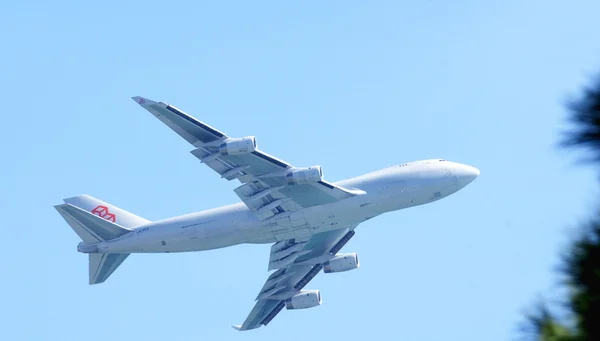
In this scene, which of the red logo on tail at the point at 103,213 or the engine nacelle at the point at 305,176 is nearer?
the engine nacelle at the point at 305,176

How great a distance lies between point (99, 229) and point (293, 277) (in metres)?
17.1

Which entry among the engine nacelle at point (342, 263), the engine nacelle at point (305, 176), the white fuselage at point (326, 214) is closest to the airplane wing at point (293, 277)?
the engine nacelle at point (342, 263)

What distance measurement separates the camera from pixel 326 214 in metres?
57.2

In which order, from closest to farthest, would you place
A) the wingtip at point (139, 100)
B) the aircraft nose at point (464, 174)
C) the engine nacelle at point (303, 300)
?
the wingtip at point (139, 100)
the aircraft nose at point (464, 174)
the engine nacelle at point (303, 300)

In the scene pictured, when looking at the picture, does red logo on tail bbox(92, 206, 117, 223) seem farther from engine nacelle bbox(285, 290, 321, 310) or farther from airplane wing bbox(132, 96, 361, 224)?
engine nacelle bbox(285, 290, 321, 310)

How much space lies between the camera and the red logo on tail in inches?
2601

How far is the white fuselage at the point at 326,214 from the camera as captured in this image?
187 feet

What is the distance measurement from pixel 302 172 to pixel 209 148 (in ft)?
22.3

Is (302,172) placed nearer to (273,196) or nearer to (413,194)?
(273,196)

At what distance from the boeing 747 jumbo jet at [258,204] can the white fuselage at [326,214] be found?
0.07 metres

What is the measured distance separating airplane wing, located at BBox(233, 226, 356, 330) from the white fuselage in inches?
342

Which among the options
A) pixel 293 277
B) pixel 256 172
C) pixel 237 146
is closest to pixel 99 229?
pixel 256 172

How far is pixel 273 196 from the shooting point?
58688 mm

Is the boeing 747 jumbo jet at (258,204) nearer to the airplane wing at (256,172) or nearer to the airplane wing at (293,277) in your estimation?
the airplane wing at (256,172)
